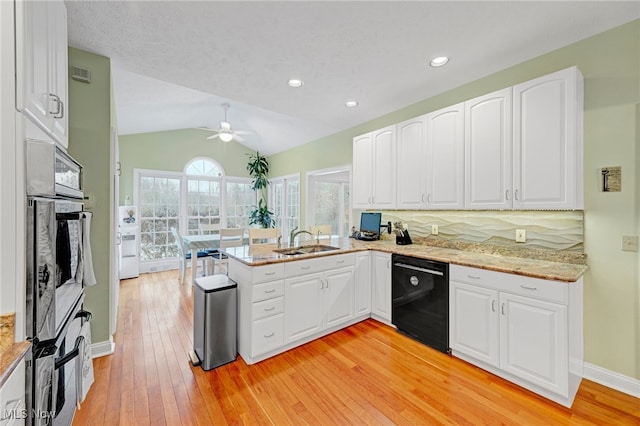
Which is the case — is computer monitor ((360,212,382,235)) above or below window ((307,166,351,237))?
below

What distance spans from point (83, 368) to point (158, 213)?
4844 millimetres

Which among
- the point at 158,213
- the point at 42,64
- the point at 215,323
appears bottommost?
the point at 215,323

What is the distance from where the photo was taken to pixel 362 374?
220cm

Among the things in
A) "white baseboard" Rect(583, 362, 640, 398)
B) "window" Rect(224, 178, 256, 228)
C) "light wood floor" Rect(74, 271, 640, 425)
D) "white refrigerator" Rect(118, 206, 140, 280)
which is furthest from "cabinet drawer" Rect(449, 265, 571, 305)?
"window" Rect(224, 178, 256, 228)

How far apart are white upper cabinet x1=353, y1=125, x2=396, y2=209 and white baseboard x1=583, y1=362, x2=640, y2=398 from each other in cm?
221

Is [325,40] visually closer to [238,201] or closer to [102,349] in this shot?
[102,349]

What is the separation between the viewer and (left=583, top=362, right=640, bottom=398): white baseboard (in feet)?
6.40

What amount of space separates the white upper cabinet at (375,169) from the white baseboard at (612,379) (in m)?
2.21

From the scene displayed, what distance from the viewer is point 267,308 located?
235cm

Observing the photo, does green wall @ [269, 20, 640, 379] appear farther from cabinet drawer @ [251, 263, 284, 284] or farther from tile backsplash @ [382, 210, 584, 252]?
cabinet drawer @ [251, 263, 284, 284]

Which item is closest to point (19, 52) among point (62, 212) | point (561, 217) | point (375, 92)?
point (62, 212)

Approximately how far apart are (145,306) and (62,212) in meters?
2.97

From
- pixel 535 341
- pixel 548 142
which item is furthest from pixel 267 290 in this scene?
pixel 548 142

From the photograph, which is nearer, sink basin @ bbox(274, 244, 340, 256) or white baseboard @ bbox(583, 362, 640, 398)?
white baseboard @ bbox(583, 362, 640, 398)
